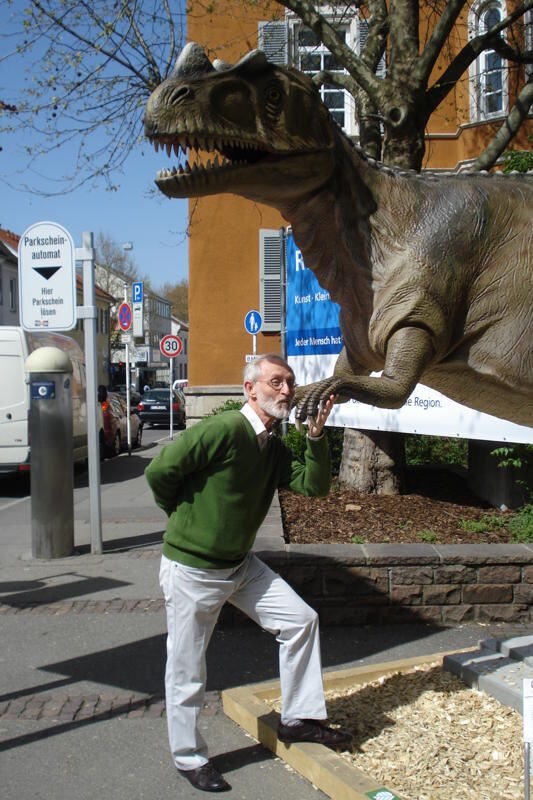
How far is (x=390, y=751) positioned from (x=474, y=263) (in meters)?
2.15

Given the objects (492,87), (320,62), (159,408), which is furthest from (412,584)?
(159,408)

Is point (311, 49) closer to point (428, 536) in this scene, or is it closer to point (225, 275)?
point (225, 275)

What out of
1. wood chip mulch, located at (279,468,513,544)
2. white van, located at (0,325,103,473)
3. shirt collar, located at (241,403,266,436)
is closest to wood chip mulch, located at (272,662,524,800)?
shirt collar, located at (241,403,266,436)

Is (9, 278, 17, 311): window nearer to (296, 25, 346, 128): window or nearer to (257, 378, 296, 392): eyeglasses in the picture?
(296, 25, 346, 128): window

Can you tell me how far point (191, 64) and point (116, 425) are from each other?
16993 millimetres

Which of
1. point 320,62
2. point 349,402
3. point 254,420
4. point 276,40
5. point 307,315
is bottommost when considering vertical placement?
point 349,402

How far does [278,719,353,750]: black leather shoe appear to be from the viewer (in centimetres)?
354

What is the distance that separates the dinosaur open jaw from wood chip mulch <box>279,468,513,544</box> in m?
4.47

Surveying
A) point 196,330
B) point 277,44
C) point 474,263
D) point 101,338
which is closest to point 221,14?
point 277,44

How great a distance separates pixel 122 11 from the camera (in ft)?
29.5

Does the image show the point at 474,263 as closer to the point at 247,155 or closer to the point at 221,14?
the point at 247,155

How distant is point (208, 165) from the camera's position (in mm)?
2863

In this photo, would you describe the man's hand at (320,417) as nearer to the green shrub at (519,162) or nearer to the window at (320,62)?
the green shrub at (519,162)

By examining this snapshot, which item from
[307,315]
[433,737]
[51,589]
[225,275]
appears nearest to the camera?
[433,737]
